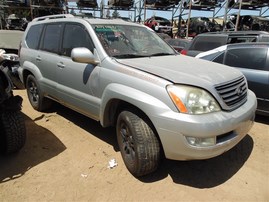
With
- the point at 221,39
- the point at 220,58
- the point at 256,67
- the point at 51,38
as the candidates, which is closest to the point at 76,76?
the point at 51,38

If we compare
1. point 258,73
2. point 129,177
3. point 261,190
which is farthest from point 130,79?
point 258,73

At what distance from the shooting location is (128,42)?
391 cm

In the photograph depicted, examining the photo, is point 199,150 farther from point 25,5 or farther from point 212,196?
point 25,5

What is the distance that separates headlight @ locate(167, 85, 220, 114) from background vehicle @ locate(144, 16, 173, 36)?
18.2 metres

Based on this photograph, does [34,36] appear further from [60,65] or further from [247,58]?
[247,58]

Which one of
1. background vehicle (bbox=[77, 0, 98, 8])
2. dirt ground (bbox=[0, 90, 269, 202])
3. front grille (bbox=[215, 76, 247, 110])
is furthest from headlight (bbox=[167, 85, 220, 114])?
background vehicle (bbox=[77, 0, 98, 8])

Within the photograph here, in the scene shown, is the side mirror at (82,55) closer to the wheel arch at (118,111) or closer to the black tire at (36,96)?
the wheel arch at (118,111)

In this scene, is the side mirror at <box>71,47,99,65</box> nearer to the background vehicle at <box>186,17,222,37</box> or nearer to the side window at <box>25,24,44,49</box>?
the side window at <box>25,24,44,49</box>

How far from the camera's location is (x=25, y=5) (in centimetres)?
2088

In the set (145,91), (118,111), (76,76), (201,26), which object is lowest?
(118,111)

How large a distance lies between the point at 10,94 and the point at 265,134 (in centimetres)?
390

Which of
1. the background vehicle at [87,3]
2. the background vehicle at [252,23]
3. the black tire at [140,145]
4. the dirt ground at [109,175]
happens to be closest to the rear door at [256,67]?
the dirt ground at [109,175]

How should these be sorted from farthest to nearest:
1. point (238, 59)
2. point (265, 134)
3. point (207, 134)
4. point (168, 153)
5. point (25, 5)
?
point (25, 5) → point (238, 59) → point (265, 134) → point (168, 153) → point (207, 134)

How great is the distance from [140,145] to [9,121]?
1.71 metres
